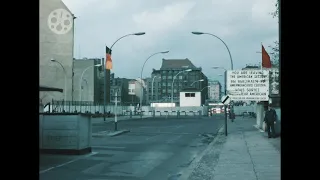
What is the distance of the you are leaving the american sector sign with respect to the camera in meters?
25.2

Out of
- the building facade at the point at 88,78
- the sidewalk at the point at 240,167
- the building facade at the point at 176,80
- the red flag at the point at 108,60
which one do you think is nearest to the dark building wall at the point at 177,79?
the building facade at the point at 176,80

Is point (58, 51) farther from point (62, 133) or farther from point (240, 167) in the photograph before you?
point (240, 167)

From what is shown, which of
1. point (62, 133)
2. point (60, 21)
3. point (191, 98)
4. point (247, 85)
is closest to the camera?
point (62, 133)

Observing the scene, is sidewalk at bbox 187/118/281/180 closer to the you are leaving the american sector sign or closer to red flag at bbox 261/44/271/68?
red flag at bbox 261/44/271/68

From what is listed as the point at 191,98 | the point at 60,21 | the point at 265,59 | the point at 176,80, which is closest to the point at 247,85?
the point at 265,59

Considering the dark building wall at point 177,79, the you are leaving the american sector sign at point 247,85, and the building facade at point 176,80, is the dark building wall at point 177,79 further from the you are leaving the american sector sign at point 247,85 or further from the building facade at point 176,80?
the you are leaving the american sector sign at point 247,85

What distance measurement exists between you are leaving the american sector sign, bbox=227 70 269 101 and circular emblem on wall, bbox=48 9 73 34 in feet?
148

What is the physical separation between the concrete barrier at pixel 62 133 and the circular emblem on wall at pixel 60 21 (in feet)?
171

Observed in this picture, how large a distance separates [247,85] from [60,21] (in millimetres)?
55844

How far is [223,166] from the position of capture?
1227 centimetres

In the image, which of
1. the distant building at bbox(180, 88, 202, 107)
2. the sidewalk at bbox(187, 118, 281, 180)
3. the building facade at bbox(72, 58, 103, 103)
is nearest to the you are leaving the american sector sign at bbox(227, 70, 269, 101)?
the sidewalk at bbox(187, 118, 281, 180)

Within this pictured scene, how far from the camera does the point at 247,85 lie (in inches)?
1016
